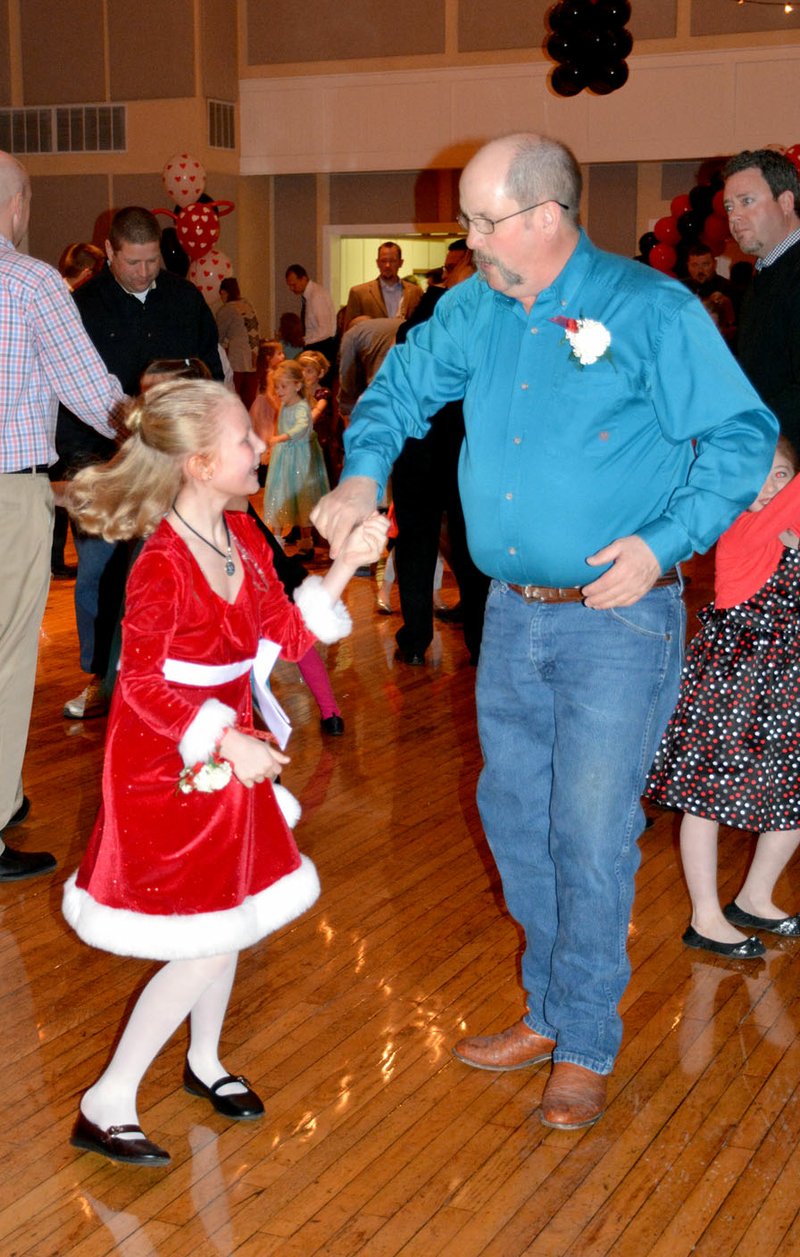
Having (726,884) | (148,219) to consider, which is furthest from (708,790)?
(148,219)

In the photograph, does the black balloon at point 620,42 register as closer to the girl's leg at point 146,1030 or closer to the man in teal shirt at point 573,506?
the man in teal shirt at point 573,506

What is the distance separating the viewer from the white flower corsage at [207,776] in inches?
91.6

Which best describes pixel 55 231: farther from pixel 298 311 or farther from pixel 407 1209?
pixel 407 1209

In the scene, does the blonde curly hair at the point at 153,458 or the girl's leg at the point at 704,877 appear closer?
the blonde curly hair at the point at 153,458

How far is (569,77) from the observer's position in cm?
1036

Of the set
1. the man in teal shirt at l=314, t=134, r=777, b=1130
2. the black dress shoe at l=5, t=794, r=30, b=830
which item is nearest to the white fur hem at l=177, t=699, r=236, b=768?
the man in teal shirt at l=314, t=134, r=777, b=1130

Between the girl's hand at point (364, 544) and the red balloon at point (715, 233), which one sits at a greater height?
the red balloon at point (715, 233)

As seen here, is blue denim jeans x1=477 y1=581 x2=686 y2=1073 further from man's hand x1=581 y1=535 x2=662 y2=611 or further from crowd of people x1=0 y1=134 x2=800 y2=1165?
man's hand x1=581 y1=535 x2=662 y2=611

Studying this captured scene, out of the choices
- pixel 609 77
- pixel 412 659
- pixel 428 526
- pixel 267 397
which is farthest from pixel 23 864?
pixel 609 77

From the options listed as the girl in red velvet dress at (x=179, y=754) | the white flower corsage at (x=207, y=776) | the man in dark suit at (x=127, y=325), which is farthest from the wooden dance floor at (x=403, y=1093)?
the man in dark suit at (x=127, y=325)

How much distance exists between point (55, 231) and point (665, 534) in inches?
543

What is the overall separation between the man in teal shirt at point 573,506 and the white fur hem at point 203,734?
0.39 m

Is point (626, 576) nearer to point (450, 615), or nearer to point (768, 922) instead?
point (768, 922)

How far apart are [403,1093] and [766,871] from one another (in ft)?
3.99
